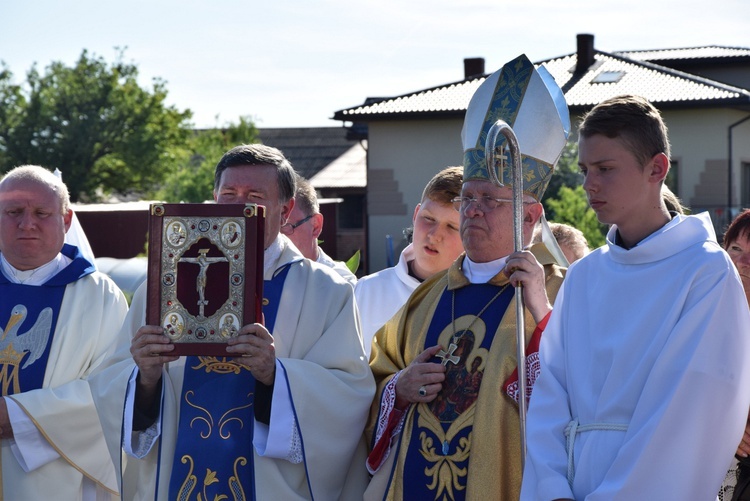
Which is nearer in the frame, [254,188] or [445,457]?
[445,457]

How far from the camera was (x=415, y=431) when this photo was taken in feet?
13.6

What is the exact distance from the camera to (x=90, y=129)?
153 feet

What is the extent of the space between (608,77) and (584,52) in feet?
4.62

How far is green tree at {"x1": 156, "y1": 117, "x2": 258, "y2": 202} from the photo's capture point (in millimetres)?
36156

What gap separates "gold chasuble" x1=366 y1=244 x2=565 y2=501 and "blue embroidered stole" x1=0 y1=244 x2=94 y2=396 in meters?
1.65

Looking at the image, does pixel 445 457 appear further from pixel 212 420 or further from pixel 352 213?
pixel 352 213

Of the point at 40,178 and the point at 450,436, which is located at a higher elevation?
the point at 40,178

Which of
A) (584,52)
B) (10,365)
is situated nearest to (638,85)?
(584,52)

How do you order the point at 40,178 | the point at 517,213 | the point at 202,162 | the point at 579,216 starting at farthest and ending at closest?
the point at 202,162 < the point at 579,216 < the point at 40,178 < the point at 517,213

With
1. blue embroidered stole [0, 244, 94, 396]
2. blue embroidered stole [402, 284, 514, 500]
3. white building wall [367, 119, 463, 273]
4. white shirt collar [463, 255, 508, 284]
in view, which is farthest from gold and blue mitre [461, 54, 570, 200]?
white building wall [367, 119, 463, 273]

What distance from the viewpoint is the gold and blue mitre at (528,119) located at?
438 cm

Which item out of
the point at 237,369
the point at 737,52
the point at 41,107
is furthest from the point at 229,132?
the point at 237,369

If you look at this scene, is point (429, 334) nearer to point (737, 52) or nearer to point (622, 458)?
point (622, 458)

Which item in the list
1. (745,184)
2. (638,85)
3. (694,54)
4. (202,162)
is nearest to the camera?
(638,85)
